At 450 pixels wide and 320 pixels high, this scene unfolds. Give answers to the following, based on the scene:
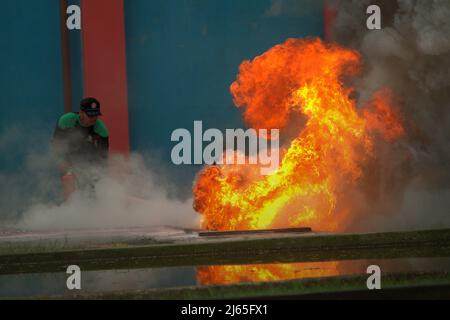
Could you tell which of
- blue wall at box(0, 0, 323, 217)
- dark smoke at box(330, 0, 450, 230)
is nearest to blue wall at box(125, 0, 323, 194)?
blue wall at box(0, 0, 323, 217)

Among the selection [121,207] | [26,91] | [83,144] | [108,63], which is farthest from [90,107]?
[26,91]

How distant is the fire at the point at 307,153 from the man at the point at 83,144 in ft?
5.61

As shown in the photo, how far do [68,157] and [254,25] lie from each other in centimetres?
332

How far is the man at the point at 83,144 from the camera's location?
950 cm

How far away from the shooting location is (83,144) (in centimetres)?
972

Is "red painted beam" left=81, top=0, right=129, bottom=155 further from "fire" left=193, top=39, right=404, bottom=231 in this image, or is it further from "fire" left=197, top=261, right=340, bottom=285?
"fire" left=197, top=261, right=340, bottom=285

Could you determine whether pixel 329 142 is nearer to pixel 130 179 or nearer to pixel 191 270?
pixel 191 270

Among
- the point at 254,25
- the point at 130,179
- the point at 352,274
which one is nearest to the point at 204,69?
the point at 254,25

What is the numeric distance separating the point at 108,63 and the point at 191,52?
45.9 inches

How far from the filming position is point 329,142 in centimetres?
855

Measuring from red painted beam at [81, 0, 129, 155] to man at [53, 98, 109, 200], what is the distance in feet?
3.32

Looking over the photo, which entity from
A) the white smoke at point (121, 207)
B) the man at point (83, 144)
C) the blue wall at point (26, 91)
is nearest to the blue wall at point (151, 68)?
the blue wall at point (26, 91)

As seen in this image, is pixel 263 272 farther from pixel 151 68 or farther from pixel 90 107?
pixel 151 68

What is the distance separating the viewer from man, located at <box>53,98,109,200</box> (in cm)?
950
